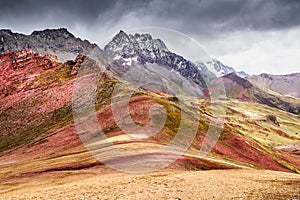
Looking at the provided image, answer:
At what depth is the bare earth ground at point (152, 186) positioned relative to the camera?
46.4m

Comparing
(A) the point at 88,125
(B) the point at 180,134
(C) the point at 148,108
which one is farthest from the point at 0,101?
(B) the point at 180,134

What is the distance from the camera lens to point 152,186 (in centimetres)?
5162

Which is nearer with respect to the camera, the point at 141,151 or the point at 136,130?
the point at 141,151

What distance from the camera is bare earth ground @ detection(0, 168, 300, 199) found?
4638 centimetres

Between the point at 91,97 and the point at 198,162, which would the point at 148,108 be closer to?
the point at 91,97

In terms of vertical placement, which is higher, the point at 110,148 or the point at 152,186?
the point at 110,148

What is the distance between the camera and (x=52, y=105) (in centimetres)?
14688

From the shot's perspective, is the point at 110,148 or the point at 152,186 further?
the point at 110,148

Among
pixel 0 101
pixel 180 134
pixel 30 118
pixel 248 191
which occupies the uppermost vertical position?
pixel 0 101

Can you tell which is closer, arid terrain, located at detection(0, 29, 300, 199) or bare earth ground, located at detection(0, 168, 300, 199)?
bare earth ground, located at detection(0, 168, 300, 199)

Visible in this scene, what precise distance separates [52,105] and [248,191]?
115 meters

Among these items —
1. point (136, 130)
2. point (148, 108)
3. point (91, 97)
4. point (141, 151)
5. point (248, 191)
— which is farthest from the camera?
point (91, 97)

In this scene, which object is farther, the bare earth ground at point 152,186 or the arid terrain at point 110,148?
the arid terrain at point 110,148

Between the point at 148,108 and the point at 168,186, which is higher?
the point at 148,108
